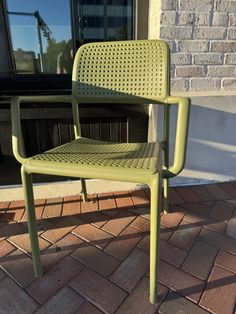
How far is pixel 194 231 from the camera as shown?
1.48 meters

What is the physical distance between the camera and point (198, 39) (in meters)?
1.66

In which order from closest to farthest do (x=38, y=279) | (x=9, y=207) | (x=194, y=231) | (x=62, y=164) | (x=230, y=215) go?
(x=62, y=164), (x=38, y=279), (x=194, y=231), (x=230, y=215), (x=9, y=207)

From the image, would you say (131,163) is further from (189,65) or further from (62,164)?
(189,65)

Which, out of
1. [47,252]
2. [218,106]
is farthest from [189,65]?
[47,252]

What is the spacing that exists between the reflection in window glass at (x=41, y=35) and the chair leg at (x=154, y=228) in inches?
51.8

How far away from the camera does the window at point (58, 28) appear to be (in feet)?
5.81

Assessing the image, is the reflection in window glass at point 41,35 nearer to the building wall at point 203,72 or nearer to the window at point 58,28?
the window at point 58,28

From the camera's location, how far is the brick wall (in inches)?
63.2

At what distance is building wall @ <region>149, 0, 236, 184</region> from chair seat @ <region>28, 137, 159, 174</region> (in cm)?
54

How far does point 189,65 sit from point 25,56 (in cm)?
111

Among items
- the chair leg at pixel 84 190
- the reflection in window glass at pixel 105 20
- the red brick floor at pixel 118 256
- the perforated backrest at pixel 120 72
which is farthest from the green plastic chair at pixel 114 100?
the reflection in window glass at pixel 105 20

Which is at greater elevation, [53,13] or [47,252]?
Answer: [53,13]

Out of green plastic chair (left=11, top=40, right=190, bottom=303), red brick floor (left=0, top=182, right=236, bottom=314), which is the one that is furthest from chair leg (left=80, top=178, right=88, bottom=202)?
green plastic chair (left=11, top=40, right=190, bottom=303)

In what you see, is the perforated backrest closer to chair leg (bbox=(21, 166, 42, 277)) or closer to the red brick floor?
chair leg (bbox=(21, 166, 42, 277))
